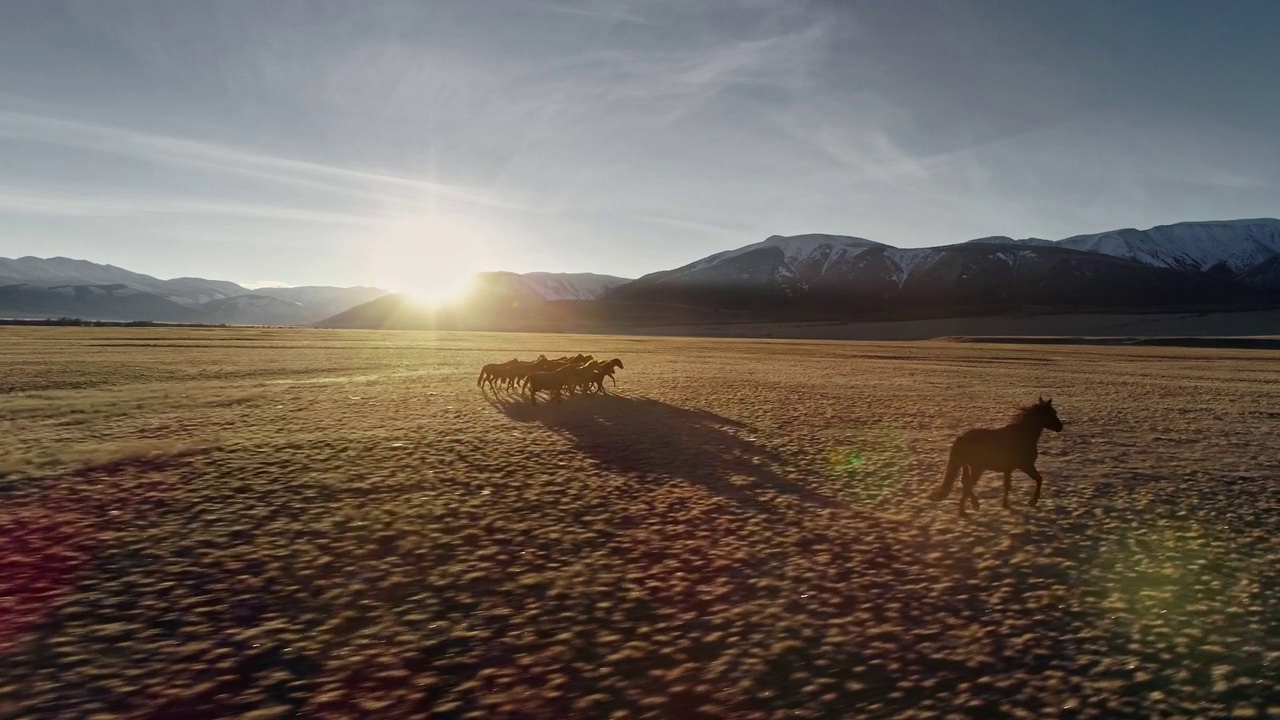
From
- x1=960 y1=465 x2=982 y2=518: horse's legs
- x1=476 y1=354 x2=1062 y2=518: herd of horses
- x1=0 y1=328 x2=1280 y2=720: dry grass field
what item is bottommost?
x1=0 y1=328 x2=1280 y2=720: dry grass field

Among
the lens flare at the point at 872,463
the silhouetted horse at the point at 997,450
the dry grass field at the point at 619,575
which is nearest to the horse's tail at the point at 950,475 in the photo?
the silhouetted horse at the point at 997,450

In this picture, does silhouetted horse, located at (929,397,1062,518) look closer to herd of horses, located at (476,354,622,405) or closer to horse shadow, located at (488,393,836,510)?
horse shadow, located at (488,393,836,510)

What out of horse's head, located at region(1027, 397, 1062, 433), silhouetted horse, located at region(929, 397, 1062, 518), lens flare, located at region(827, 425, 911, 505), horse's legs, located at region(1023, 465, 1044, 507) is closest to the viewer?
silhouetted horse, located at region(929, 397, 1062, 518)

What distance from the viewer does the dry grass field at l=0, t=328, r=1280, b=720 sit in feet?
17.7

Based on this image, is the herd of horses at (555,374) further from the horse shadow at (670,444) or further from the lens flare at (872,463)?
the lens flare at (872,463)

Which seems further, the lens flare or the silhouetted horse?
the lens flare

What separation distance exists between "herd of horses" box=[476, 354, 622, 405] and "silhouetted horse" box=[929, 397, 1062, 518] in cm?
1492

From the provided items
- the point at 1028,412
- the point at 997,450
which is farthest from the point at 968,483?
the point at 1028,412

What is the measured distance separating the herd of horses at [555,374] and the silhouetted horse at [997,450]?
14.9m

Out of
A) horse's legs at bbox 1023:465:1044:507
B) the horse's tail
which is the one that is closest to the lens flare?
the horse's tail

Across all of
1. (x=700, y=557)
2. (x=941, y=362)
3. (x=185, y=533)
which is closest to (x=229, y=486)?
(x=185, y=533)

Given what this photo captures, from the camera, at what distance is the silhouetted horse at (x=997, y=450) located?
33.7ft

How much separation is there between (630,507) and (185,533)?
6361mm

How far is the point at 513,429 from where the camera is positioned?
17750 millimetres
